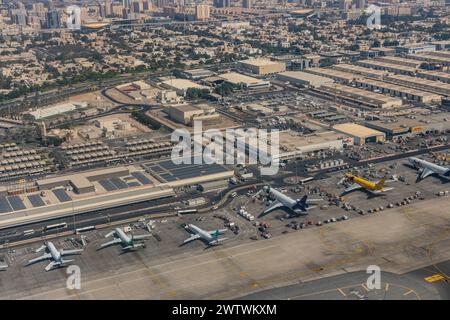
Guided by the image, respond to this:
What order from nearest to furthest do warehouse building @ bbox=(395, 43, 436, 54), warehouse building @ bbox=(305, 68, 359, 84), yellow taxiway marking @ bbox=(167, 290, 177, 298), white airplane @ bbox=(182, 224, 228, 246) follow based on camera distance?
yellow taxiway marking @ bbox=(167, 290, 177, 298) → white airplane @ bbox=(182, 224, 228, 246) → warehouse building @ bbox=(305, 68, 359, 84) → warehouse building @ bbox=(395, 43, 436, 54)

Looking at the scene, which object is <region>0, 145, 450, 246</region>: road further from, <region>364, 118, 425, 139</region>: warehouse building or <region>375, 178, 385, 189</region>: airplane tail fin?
<region>364, 118, 425, 139</region>: warehouse building

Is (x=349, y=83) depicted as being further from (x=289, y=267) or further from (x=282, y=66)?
(x=289, y=267)

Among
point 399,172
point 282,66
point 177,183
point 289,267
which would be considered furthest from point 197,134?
point 282,66

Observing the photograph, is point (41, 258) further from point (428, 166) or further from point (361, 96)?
point (361, 96)

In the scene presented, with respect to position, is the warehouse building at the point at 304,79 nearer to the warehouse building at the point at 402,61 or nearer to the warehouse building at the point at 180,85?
the warehouse building at the point at 180,85

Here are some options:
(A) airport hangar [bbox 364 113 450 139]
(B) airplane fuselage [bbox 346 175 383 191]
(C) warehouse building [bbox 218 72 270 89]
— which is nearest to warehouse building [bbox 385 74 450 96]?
(A) airport hangar [bbox 364 113 450 139]

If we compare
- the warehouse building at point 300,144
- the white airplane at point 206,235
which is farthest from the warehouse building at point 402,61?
the white airplane at point 206,235
